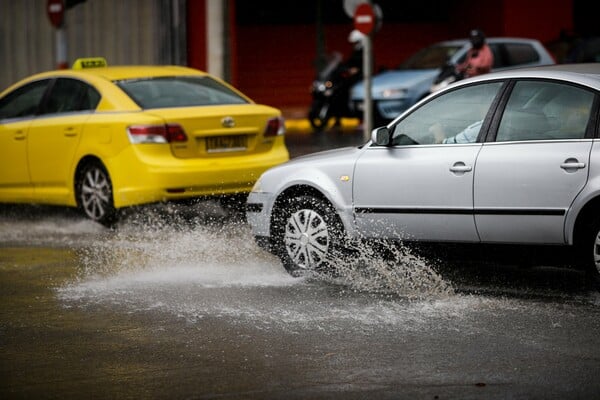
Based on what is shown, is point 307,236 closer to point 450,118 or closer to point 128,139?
point 450,118

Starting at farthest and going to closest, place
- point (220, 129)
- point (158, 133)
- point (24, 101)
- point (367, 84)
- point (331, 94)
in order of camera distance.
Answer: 1. point (331, 94)
2. point (367, 84)
3. point (24, 101)
4. point (220, 129)
5. point (158, 133)

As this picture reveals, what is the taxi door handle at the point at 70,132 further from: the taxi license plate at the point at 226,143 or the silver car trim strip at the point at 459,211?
the silver car trim strip at the point at 459,211

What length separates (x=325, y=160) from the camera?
32.0 ft

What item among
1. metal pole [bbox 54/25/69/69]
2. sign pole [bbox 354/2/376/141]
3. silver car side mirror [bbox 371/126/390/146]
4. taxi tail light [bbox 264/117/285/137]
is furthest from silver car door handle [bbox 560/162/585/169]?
metal pole [bbox 54/25/69/69]

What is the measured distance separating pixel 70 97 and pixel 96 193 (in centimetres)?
122

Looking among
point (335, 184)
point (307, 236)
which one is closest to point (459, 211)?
point (335, 184)

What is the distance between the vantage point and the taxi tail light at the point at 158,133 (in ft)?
40.8

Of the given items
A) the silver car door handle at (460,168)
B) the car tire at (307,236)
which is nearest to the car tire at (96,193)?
the car tire at (307,236)

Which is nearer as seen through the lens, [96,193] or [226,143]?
[226,143]

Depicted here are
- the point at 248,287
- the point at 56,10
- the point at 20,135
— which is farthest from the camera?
the point at 56,10

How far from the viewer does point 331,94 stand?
2719cm

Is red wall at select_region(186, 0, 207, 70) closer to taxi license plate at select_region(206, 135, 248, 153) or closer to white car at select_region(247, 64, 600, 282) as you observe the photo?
taxi license plate at select_region(206, 135, 248, 153)

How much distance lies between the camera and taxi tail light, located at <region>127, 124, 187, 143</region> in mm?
12438

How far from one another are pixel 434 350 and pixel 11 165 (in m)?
7.67
